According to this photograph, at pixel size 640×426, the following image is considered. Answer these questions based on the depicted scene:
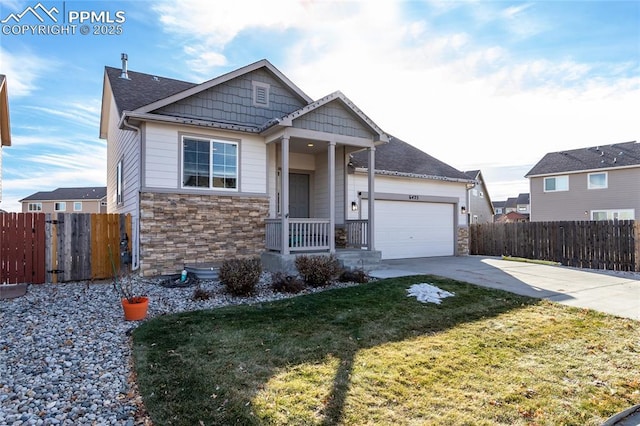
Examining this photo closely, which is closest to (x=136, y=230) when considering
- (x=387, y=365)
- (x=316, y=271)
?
(x=316, y=271)

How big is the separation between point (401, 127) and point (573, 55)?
10108mm

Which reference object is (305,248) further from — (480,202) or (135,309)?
(480,202)

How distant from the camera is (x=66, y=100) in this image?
13.9m

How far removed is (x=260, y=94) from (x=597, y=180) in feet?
74.0

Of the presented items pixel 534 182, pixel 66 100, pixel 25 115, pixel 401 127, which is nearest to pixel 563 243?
pixel 401 127

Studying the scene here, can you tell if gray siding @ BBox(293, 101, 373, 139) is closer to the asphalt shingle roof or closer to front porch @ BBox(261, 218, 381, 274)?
front porch @ BBox(261, 218, 381, 274)

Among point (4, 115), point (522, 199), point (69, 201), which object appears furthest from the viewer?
point (522, 199)

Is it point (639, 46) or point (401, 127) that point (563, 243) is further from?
point (401, 127)

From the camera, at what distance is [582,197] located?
22.6 m

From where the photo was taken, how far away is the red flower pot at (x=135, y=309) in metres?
5.72

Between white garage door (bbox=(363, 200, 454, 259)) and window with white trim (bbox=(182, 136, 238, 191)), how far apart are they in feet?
19.1

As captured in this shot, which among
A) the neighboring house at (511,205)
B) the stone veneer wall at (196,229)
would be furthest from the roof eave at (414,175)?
the neighboring house at (511,205)

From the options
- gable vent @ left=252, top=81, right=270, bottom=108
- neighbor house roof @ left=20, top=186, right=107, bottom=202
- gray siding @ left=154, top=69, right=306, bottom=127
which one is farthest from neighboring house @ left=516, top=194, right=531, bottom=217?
neighbor house roof @ left=20, top=186, right=107, bottom=202

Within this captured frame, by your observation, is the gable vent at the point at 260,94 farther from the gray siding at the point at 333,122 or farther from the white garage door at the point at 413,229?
the white garage door at the point at 413,229
